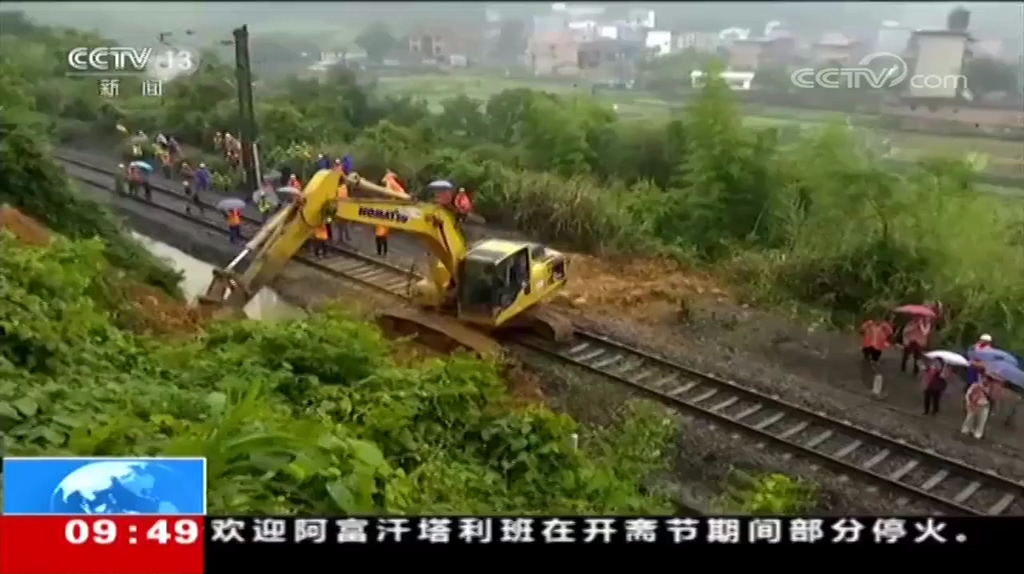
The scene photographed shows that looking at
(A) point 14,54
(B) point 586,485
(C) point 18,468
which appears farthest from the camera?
(A) point 14,54

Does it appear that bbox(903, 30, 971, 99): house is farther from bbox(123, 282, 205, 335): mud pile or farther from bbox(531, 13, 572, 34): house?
bbox(123, 282, 205, 335): mud pile

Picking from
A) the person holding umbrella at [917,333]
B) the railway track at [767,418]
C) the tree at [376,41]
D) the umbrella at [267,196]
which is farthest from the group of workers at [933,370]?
the umbrella at [267,196]

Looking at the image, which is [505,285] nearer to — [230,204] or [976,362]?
[230,204]

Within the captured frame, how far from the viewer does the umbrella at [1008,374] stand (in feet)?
8.96

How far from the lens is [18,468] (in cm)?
247

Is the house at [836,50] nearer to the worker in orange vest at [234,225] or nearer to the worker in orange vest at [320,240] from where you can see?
the worker in orange vest at [320,240]

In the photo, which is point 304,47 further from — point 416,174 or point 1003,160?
point 1003,160

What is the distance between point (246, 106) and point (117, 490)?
109 cm

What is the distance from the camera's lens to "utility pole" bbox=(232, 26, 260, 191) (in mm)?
2839

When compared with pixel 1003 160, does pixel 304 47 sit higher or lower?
higher

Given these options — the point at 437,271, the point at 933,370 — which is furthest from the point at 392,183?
the point at 933,370

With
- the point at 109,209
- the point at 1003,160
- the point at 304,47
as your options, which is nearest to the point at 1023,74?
the point at 1003,160

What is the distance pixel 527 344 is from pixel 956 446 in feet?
3.89

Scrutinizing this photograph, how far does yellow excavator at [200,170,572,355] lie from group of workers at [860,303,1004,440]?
0.88 metres
